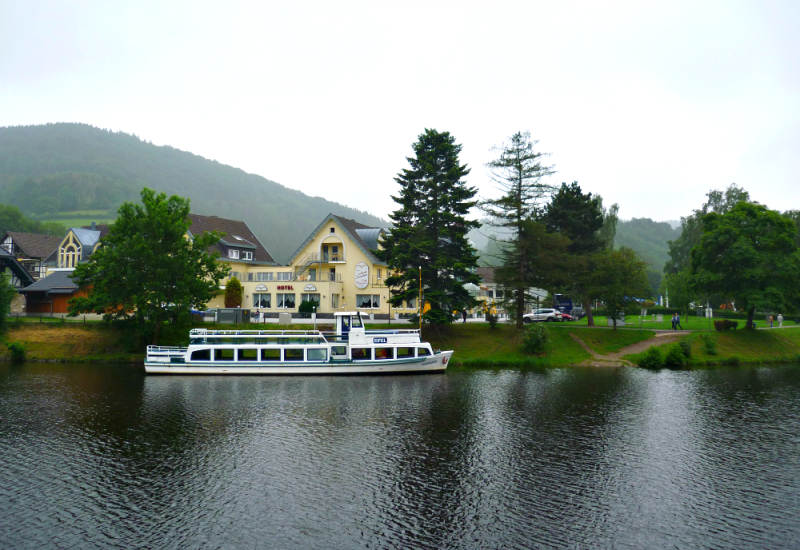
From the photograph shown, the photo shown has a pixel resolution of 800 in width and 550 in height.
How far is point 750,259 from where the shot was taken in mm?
56438

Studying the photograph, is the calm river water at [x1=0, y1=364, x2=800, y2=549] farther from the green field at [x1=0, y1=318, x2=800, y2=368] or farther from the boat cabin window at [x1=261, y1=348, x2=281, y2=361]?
the green field at [x1=0, y1=318, x2=800, y2=368]

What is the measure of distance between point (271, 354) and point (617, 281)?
3670 cm

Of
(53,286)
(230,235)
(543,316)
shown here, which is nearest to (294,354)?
(543,316)

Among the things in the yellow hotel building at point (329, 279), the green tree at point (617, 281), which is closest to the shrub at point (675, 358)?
the green tree at point (617, 281)

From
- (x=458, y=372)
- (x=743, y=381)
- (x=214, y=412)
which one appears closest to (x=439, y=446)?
(x=214, y=412)

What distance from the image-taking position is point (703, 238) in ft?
196

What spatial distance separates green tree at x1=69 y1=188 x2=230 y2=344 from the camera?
5269 cm

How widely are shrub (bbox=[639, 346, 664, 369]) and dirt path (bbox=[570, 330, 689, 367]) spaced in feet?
3.49

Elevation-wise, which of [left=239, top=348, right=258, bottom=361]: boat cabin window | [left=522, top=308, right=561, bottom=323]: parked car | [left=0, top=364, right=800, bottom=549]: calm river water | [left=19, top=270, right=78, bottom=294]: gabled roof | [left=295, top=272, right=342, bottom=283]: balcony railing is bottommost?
[left=0, top=364, right=800, bottom=549]: calm river water

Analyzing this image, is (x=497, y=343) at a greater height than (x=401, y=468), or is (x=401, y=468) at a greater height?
(x=497, y=343)

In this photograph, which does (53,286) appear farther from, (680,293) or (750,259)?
(680,293)

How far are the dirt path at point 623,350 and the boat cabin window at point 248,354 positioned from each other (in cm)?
3107

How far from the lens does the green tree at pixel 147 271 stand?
→ 173ft

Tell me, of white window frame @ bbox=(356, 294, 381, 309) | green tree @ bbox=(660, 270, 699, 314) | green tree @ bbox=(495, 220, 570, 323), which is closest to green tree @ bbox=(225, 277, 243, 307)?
white window frame @ bbox=(356, 294, 381, 309)
